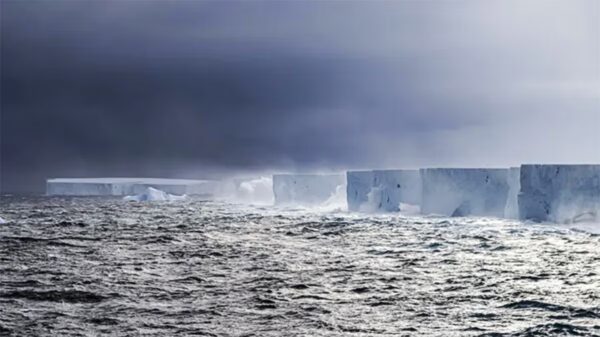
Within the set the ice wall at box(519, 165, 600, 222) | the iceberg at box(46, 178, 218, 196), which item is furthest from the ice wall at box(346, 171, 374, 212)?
the iceberg at box(46, 178, 218, 196)

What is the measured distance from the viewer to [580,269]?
14.1m

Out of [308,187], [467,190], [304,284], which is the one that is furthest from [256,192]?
[304,284]

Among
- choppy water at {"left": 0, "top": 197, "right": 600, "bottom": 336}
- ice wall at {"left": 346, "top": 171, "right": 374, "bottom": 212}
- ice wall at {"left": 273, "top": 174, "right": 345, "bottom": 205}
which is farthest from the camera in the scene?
ice wall at {"left": 273, "top": 174, "right": 345, "bottom": 205}

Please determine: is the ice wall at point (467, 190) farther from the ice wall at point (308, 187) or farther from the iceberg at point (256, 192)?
the iceberg at point (256, 192)

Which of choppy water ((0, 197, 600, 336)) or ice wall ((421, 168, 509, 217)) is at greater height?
ice wall ((421, 168, 509, 217))

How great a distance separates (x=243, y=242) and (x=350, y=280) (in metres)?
8.51

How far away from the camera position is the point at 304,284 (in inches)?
474

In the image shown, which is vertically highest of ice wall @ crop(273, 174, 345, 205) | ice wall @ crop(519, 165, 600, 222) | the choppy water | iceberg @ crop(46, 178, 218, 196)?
iceberg @ crop(46, 178, 218, 196)

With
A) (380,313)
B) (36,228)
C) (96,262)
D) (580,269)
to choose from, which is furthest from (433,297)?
(36,228)

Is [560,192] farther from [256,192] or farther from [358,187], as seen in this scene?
[256,192]

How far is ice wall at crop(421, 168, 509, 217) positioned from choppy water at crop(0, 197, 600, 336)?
541 cm

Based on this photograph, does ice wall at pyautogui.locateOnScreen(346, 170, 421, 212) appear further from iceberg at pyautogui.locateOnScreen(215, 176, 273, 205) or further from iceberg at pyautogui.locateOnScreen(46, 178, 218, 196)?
iceberg at pyautogui.locateOnScreen(46, 178, 218, 196)

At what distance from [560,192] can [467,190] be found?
5763mm

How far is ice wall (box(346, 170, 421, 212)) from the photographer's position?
33.2m
